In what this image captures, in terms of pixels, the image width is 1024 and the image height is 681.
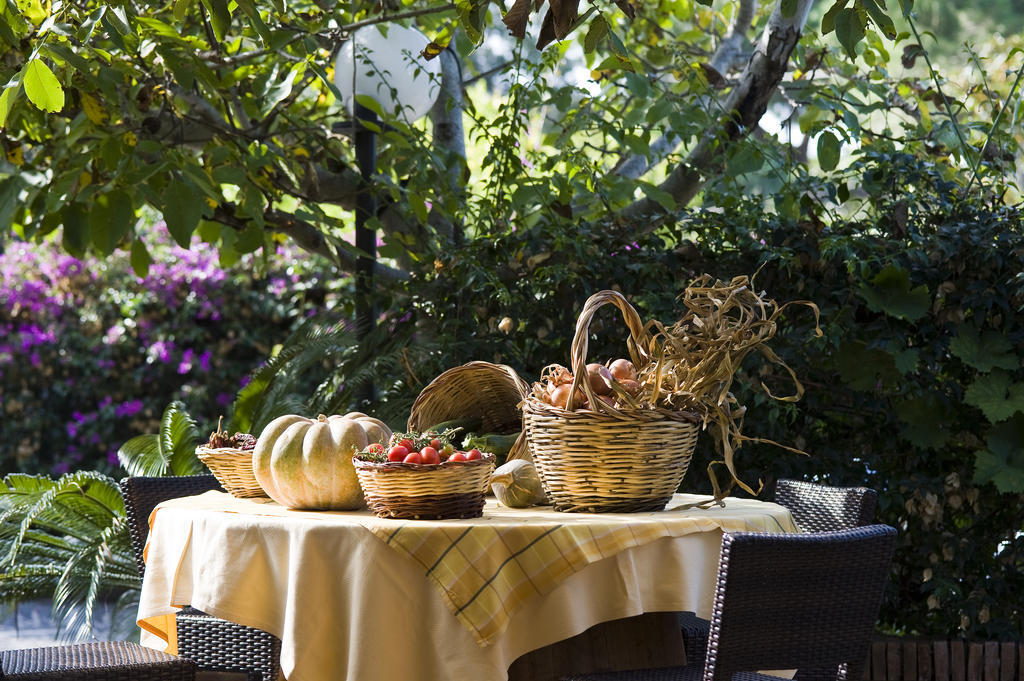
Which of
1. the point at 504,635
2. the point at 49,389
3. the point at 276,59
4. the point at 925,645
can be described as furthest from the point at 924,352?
the point at 49,389

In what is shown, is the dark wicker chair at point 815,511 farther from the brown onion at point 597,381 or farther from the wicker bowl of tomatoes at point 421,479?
the wicker bowl of tomatoes at point 421,479

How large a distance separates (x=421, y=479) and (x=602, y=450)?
0.44m

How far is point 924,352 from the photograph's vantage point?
13.5ft

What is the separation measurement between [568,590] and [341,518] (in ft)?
1.67

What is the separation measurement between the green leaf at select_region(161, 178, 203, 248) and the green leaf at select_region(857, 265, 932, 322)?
244 cm

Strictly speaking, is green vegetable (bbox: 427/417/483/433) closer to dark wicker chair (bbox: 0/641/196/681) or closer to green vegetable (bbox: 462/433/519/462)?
green vegetable (bbox: 462/433/519/462)

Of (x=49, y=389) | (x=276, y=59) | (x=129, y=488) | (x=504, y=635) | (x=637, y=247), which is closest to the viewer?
(x=504, y=635)

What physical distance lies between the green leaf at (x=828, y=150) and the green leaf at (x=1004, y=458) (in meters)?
1.18

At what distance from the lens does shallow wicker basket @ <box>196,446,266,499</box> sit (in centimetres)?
279

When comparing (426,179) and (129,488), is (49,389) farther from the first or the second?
(129,488)

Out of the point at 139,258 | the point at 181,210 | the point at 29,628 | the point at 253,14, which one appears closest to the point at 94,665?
the point at 253,14

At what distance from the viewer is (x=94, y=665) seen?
8.21 ft

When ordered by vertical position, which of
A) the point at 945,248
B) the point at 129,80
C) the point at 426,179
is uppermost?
the point at 129,80

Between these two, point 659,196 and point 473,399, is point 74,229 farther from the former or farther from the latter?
point 659,196
